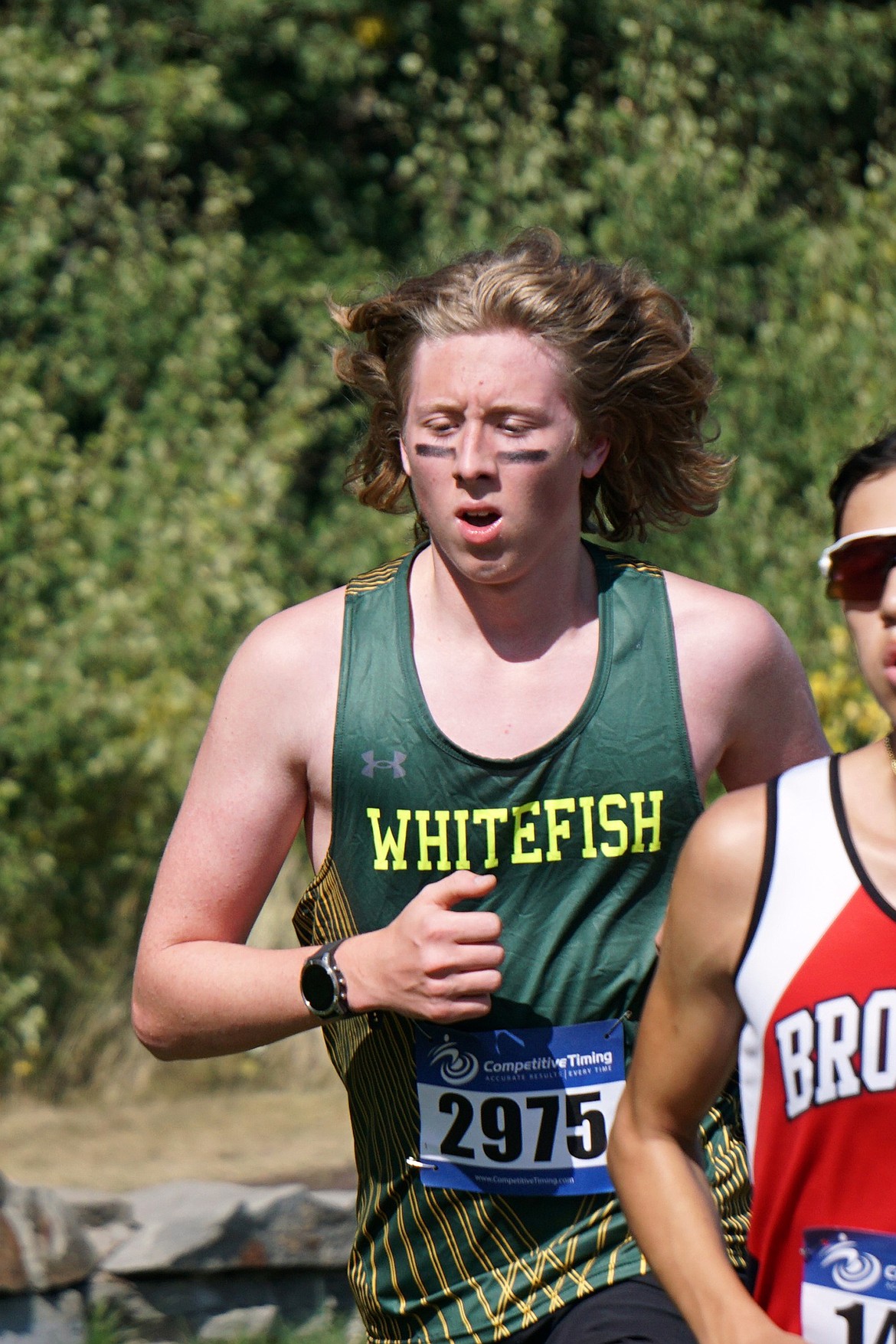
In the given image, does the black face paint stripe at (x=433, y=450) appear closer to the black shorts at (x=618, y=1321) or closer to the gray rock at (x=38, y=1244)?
the black shorts at (x=618, y=1321)

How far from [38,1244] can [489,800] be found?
7.86ft

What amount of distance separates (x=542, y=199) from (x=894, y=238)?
2015 millimetres

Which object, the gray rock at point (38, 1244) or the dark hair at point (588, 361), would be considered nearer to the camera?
the dark hair at point (588, 361)

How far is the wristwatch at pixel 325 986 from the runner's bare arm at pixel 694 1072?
52cm

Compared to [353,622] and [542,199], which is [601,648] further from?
[542,199]

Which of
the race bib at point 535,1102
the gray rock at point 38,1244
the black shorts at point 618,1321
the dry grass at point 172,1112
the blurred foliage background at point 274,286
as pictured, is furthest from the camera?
the blurred foliage background at point 274,286

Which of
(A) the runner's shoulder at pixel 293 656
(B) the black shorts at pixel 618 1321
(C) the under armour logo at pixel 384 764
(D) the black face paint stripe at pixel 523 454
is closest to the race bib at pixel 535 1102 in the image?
(B) the black shorts at pixel 618 1321

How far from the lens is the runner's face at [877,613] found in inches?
54.8

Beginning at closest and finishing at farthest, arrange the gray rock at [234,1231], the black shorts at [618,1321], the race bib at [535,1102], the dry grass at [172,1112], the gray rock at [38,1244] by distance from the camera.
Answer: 1. the black shorts at [618,1321]
2. the race bib at [535,1102]
3. the gray rock at [38,1244]
4. the gray rock at [234,1231]
5. the dry grass at [172,1112]

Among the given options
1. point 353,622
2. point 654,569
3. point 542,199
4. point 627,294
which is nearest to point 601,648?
point 654,569

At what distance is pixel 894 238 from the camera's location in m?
6.34

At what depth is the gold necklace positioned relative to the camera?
148cm

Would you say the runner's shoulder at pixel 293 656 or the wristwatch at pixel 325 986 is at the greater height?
the runner's shoulder at pixel 293 656

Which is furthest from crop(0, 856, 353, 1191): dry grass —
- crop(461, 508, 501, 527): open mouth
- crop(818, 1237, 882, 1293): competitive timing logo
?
crop(818, 1237, 882, 1293): competitive timing logo
